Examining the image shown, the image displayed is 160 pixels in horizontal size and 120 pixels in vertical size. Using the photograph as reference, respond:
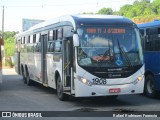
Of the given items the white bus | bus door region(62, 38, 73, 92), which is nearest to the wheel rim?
the white bus

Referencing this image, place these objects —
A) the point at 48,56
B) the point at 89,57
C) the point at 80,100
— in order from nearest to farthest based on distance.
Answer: the point at 89,57, the point at 80,100, the point at 48,56

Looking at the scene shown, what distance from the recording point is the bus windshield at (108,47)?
479 inches

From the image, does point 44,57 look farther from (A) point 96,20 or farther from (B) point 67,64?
(A) point 96,20

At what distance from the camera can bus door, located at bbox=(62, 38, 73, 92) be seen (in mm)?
12781

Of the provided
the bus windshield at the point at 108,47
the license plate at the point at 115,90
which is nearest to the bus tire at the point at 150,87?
the bus windshield at the point at 108,47

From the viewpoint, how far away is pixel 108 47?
40.4 feet

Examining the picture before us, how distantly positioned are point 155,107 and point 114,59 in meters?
2.03

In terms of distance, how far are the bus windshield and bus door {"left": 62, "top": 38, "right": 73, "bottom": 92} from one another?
674mm

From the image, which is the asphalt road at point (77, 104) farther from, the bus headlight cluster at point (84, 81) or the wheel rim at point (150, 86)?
→ the bus headlight cluster at point (84, 81)

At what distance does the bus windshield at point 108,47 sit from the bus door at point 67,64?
0.67 metres

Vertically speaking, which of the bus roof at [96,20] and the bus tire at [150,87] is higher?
the bus roof at [96,20]

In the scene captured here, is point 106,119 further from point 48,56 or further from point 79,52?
point 48,56

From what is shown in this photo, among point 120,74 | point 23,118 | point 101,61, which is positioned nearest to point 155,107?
point 120,74

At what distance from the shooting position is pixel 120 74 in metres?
12.3
